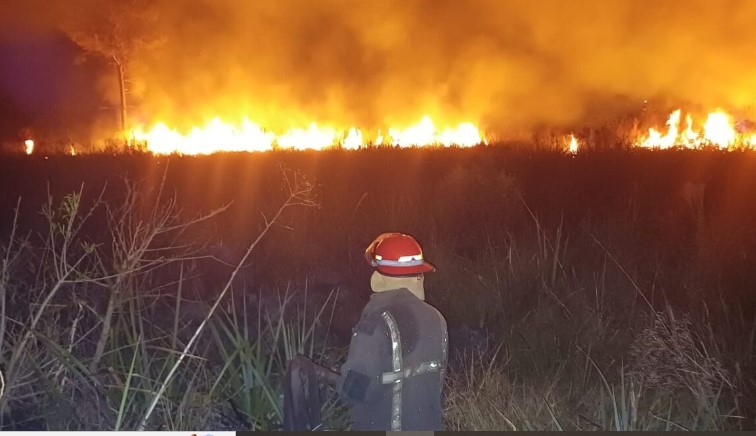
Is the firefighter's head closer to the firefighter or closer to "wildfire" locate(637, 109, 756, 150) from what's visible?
the firefighter

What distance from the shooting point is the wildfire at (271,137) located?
11.0 meters

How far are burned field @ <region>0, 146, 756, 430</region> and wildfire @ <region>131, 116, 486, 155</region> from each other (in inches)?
99.2

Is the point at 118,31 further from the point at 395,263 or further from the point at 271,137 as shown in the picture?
the point at 395,263

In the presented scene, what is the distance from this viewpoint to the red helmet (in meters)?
2.15

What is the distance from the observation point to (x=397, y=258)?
7.04 feet

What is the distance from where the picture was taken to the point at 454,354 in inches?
144

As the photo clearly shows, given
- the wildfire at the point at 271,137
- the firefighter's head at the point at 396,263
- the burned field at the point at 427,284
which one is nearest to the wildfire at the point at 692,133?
the burned field at the point at 427,284

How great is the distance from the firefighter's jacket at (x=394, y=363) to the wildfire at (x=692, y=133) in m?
7.92

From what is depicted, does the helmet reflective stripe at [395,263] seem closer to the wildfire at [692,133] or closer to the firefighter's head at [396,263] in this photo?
the firefighter's head at [396,263]

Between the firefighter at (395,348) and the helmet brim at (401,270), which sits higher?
the helmet brim at (401,270)

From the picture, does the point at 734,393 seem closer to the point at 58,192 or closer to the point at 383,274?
the point at 383,274

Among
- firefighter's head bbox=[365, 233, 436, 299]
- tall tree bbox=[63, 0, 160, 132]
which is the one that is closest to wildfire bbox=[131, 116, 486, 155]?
tall tree bbox=[63, 0, 160, 132]

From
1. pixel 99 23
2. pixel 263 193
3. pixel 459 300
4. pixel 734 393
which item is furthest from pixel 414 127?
pixel 734 393

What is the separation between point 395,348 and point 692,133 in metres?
9.46
